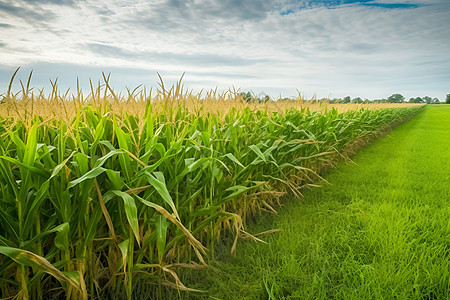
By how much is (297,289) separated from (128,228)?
3.41 feet

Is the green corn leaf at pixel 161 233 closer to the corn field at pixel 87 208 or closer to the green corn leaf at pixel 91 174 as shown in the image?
the corn field at pixel 87 208

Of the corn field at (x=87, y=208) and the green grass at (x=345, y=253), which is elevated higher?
the corn field at (x=87, y=208)

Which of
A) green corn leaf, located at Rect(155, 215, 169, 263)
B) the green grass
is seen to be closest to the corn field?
green corn leaf, located at Rect(155, 215, 169, 263)

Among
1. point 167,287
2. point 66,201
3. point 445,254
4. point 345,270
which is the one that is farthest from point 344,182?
point 66,201

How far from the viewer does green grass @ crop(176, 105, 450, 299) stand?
182cm

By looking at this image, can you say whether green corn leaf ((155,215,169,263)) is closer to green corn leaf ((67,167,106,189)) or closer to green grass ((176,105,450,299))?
green corn leaf ((67,167,106,189))

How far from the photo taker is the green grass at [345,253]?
1821 millimetres

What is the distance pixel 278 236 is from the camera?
247cm

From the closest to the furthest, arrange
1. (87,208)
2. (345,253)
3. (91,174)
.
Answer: (91,174)
(87,208)
(345,253)

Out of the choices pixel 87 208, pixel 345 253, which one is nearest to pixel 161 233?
pixel 87 208

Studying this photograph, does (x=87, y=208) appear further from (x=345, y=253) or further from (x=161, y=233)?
(x=345, y=253)

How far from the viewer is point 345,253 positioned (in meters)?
2.26

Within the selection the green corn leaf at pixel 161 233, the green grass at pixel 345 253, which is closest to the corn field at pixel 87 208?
the green corn leaf at pixel 161 233

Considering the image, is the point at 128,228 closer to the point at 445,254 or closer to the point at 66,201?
the point at 66,201
